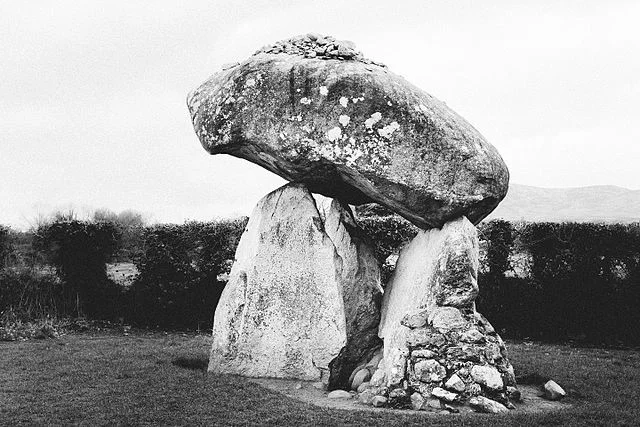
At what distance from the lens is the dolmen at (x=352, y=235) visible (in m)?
9.81

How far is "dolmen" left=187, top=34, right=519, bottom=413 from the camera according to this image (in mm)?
9812

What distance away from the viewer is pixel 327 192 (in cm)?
1228

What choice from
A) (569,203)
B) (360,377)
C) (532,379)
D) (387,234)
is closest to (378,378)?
(360,377)

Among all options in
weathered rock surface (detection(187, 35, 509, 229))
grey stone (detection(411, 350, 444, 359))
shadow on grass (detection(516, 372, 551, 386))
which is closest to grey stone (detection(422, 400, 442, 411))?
grey stone (detection(411, 350, 444, 359))

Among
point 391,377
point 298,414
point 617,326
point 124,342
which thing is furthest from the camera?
point 617,326

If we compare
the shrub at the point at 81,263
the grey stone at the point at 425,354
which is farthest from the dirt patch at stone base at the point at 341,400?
the shrub at the point at 81,263

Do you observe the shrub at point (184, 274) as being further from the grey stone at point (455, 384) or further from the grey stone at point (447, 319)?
the grey stone at point (455, 384)

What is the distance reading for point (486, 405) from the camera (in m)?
9.17

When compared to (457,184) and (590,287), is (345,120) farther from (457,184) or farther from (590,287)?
(590,287)

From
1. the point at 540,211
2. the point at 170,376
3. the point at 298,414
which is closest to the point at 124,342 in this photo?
the point at 170,376

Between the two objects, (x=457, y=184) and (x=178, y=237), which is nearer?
(x=457, y=184)

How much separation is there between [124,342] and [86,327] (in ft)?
10.7

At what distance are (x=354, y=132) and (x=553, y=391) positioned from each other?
476 cm

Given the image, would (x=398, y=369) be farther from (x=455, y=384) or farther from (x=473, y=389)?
(x=473, y=389)
